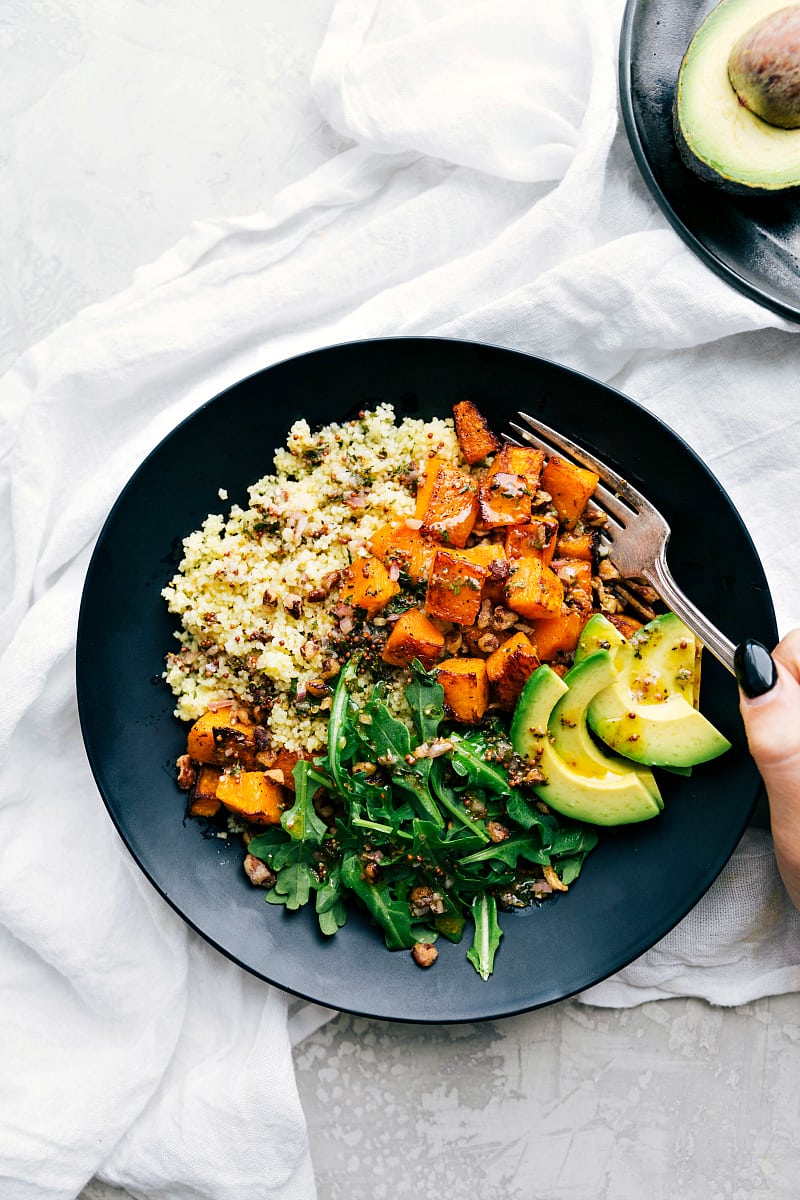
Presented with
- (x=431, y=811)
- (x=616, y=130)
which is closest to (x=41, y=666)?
(x=431, y=811)

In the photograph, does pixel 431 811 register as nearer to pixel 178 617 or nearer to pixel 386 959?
pixel 386 959

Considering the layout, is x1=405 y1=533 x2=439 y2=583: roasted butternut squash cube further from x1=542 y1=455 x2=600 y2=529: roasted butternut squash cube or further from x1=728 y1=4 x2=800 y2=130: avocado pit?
x1=728 y1=4 x2=800 y2=130: avocado pit

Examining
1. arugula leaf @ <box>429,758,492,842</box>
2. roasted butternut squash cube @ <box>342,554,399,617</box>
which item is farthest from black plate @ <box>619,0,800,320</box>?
arugula leaf @ <box>429,758,492,842</box>

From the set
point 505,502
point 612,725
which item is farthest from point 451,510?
point 612,725

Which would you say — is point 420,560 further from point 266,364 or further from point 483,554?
point 266,364

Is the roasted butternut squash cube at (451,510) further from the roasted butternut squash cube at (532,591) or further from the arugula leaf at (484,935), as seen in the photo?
the arugula leaf at (484,935)

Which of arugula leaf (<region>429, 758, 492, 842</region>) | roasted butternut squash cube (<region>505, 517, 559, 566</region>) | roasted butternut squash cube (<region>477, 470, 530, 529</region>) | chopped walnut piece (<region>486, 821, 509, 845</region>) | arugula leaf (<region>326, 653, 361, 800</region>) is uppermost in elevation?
roasted butternut squash cube (<region>477, 470, 530, 529</region>)
